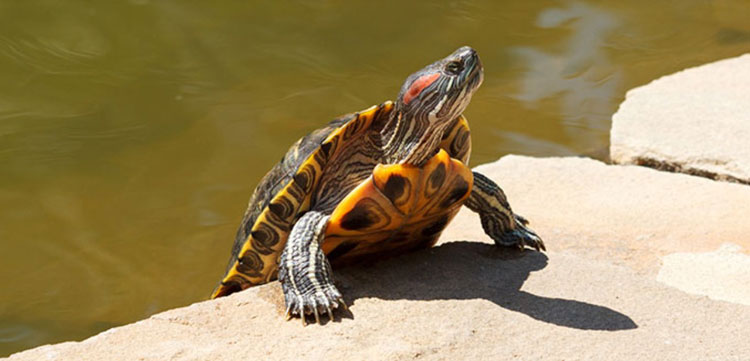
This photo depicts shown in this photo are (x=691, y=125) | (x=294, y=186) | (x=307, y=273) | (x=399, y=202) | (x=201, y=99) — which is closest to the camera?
(x=307, y=273)

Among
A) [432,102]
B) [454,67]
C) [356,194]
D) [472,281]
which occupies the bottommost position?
[472,281]

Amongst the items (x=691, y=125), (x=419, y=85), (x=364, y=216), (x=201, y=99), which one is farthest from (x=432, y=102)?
(x=201, y=99)

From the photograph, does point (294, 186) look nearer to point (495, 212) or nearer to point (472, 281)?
point (472, 281)

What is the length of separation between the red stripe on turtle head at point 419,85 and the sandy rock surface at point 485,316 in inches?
26.7

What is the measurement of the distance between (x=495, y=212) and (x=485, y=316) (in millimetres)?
781

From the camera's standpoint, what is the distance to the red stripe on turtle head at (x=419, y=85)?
3355mm

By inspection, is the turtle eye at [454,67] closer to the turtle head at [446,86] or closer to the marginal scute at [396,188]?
the turtle head at [446,86]

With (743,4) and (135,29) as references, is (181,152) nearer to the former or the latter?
(135,29)

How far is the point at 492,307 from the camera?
3.20 m

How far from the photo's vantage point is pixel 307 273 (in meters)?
3.26

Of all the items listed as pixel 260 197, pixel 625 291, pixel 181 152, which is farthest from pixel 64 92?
pixel 625 291

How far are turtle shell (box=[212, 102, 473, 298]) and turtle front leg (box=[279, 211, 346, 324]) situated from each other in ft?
0.27

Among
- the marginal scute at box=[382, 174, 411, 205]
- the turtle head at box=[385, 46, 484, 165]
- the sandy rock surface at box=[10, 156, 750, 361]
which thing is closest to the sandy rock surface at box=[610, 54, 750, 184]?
the sandy rock surface at box=[10, 156, 750, 361]

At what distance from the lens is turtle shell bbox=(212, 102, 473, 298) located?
337 cm
